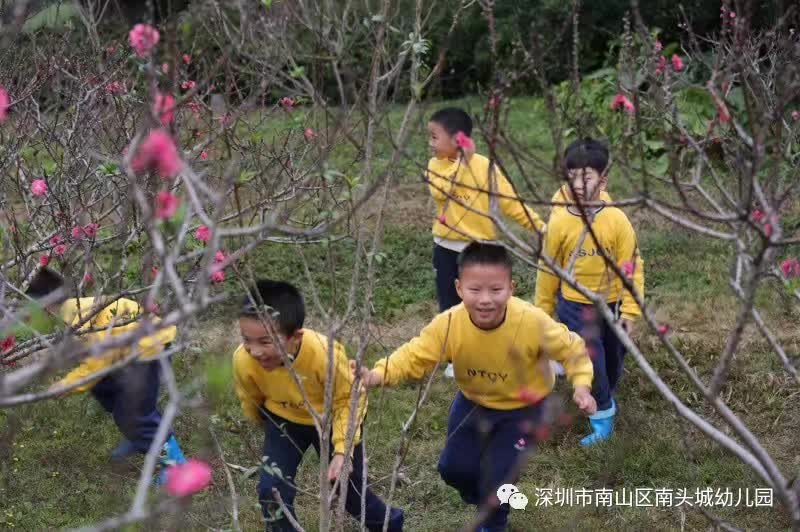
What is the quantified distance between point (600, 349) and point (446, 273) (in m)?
1.13

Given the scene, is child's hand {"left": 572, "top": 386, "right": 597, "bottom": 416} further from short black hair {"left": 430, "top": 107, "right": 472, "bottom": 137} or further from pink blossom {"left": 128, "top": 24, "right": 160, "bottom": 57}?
short black hair {"left": 430, "top": 107, "right": 472, "bottom": 137}

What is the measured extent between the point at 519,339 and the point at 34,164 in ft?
8.93

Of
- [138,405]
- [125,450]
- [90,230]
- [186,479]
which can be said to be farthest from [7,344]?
[186,479]

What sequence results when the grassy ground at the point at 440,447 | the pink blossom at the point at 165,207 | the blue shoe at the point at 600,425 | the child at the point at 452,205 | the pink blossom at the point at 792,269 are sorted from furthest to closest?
the child at the point at 452,205 → the blue shoe at the point at 600,425 → the grassy ground at the point at 440,447 → the pink blossom at the point at 792,269 → the pink blossom at the point at 165,207

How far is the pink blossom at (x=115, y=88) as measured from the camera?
14.3 ft

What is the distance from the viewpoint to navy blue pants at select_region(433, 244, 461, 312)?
17.5 feet

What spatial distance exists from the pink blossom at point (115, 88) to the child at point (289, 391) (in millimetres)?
1459

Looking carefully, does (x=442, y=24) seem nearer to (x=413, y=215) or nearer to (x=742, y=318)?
(x=413, y=215)

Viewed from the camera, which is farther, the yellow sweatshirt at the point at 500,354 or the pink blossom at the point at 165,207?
the yellow sweatshirt at the point at 500,354

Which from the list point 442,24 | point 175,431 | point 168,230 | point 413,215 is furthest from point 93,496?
point 442,24

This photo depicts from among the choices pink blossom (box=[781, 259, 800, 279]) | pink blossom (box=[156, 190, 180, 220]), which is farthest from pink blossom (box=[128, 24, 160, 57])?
pink blossom (box=[781, 259, 800, 279])

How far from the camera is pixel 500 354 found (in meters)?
3.53

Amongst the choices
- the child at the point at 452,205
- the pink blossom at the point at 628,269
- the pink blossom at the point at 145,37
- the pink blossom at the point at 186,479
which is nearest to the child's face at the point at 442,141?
the child at the point at 452,205

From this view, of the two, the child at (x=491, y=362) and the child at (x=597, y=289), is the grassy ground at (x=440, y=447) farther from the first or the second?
the child at (x=491, y=362)
